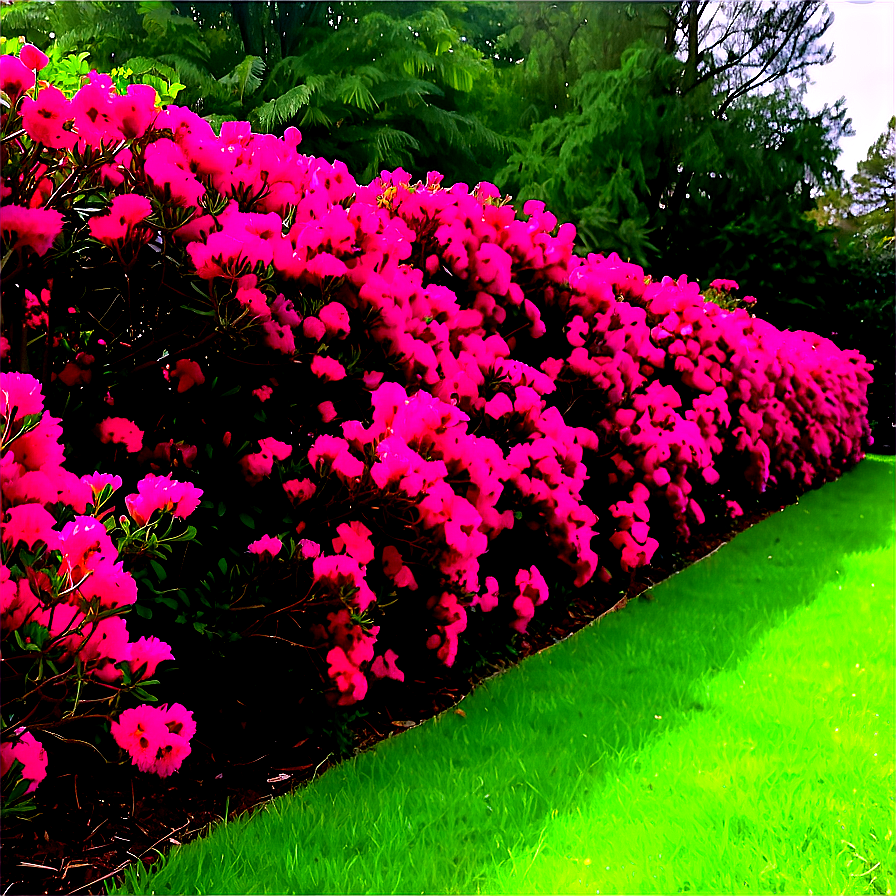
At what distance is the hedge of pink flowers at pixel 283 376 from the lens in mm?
2195

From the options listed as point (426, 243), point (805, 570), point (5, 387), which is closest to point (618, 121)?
point (805, 570)

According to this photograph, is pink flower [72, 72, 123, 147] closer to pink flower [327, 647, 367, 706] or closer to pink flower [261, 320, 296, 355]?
pink flower [261, 320, 296, 355]

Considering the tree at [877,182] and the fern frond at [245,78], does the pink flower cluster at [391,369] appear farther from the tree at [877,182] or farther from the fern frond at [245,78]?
the tree at [877,182]

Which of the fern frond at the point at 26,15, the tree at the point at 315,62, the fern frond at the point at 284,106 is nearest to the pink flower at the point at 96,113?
the fern frond at the point at 284,106

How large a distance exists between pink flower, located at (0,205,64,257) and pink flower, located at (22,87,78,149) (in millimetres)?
179

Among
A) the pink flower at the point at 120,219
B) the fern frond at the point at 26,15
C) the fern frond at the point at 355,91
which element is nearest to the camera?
the pink flower at the point at 120,219

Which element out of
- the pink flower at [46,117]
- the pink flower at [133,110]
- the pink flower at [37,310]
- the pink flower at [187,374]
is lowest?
the pink flower at [187,374]

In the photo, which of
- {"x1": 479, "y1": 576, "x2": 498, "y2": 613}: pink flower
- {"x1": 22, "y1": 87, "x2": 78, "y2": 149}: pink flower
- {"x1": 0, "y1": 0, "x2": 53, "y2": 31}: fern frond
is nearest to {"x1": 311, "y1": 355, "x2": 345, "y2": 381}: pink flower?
{"x1": 22, "y1": 87, "x2": 78, "y2": 149}: pink flower

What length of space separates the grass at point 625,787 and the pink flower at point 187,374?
1.24 metres

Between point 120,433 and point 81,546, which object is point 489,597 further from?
point 81,546

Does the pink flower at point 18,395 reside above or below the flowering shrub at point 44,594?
above

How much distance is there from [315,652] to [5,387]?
1.30 m

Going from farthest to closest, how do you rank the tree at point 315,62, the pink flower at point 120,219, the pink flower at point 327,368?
1. the tree at point 315,62
2. the pink flower at point 327,368
3. the pink flower at point 120,219

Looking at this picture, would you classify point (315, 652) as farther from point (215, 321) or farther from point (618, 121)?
point (618, 121)
